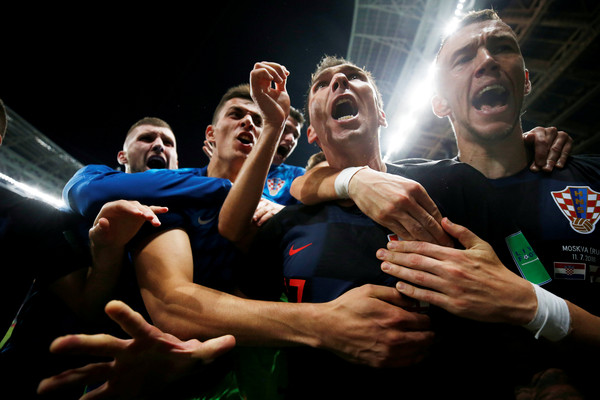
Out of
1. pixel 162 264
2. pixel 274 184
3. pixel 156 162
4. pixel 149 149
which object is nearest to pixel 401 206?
pixel 162 264

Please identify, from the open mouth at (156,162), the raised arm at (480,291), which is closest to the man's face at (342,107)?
the raised arm at (480,291)

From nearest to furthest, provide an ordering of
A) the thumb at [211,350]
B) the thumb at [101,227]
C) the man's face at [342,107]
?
1. the thumb at [211,350]
2. the thumb at [101,227]
3. the man's face at [342,107]

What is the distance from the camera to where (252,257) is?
5.00 ft

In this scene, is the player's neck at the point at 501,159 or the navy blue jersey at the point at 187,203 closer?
the navy blue jersey at the point at 187,203

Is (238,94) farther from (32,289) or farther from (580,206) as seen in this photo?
(580,206)

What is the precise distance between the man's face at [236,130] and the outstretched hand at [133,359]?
170 centimetres

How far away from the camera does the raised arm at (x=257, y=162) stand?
59.6 inches

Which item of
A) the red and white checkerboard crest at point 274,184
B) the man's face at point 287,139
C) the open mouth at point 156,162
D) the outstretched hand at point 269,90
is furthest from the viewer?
the man's face at point 287,139

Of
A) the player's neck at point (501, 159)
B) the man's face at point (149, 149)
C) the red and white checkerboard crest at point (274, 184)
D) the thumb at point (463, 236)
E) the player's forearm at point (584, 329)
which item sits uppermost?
the man's face at point (149, 149)

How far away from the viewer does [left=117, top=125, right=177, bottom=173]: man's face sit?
3.46m

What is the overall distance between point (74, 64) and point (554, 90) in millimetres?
15002

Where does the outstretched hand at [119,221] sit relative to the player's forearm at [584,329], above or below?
above

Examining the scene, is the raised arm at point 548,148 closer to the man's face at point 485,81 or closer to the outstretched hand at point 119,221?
the man's face at point 485,81

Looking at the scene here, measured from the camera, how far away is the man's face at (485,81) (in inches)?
73.2
